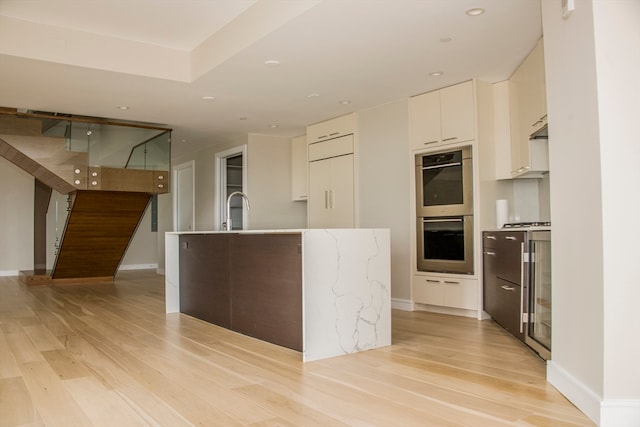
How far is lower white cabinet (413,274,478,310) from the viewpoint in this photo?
484 cm

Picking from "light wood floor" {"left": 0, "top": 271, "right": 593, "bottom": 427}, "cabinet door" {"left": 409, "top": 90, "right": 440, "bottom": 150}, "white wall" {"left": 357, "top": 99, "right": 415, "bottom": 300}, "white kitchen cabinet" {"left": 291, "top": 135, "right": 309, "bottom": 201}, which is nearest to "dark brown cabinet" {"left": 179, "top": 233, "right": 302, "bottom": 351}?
"light wood floor" {"left": 0, "top": 271, "right": 593, "bottom": 427}

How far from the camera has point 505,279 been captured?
3963 millimetres

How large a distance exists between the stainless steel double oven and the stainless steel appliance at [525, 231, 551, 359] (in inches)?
59.1

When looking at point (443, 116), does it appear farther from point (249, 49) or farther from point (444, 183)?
point (249, 49)

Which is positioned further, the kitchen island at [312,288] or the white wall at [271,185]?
the white wall at [271,185]

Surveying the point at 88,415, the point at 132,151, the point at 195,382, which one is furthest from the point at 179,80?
the point at 88,415

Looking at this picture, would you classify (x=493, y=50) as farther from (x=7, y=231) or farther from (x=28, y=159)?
(x=7, y=231)

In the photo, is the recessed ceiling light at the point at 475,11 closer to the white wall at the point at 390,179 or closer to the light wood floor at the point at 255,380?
the white wall at the point at 390,179

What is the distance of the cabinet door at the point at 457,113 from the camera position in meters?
4.84

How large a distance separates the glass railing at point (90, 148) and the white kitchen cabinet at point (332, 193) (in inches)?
82.4

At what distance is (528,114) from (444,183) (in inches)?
42.4

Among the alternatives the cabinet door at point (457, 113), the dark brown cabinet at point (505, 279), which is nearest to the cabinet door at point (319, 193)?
the cabinet door at point (457, 113)

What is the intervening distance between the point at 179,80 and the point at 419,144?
245cm

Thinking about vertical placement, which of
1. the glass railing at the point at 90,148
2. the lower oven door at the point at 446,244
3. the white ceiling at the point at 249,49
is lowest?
the lower oven door at the point at 446,244
